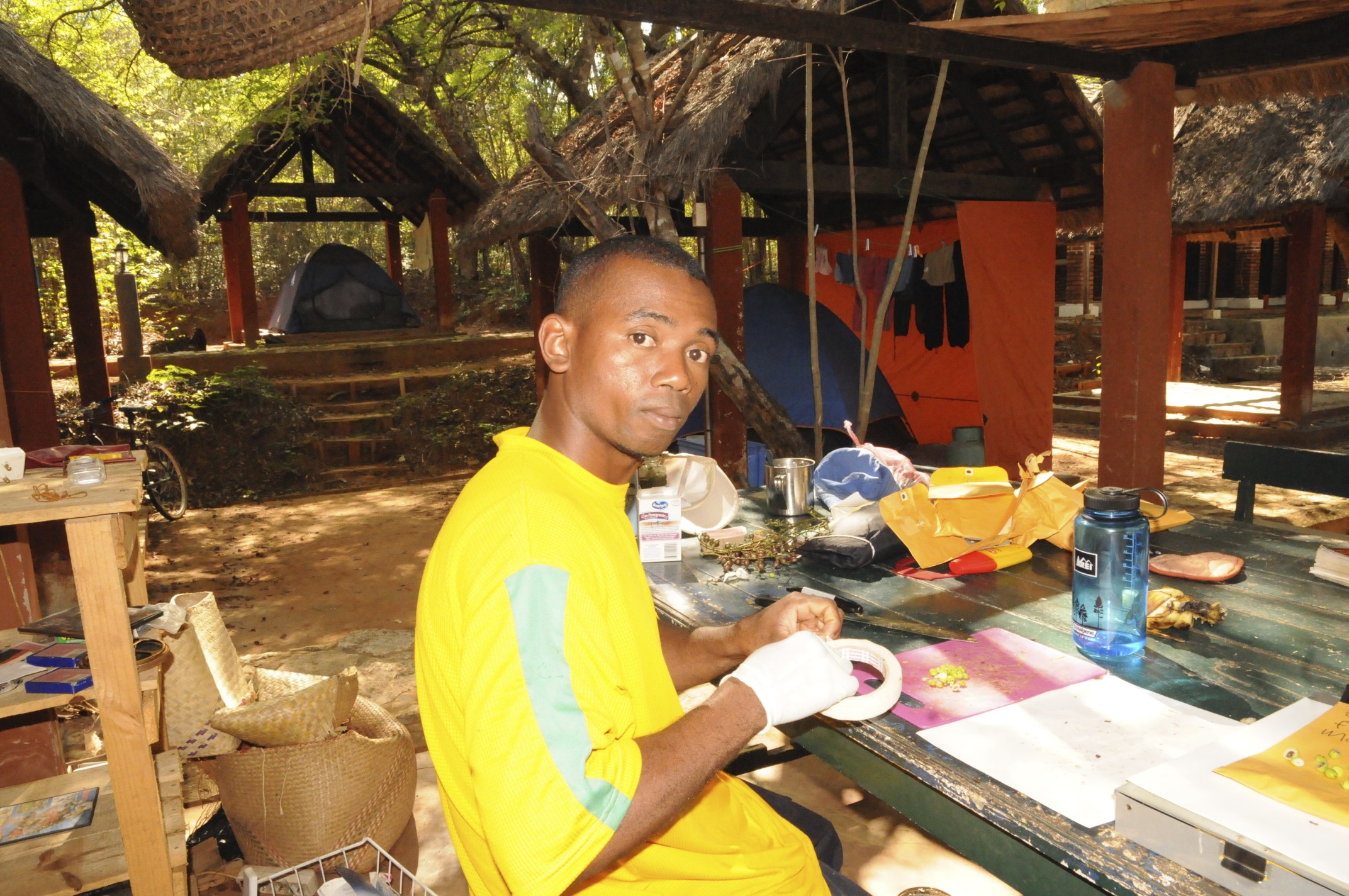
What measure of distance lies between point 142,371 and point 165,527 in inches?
160

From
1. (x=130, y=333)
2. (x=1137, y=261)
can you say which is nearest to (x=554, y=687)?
(x=1137, y=261)

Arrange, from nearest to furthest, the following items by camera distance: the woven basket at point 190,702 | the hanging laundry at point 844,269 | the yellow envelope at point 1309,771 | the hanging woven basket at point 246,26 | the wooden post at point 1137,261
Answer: the yellow envelope at point 1309,771 < the hanging woven basket at point 246,26 < the woven basket at point 190,702 < the wooden post at point 1137,261 < the hanging laundry at point 844,269

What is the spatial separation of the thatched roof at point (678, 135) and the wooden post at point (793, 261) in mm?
2639

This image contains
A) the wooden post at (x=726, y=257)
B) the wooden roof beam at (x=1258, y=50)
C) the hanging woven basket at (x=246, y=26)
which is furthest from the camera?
the wooden post at (x=726, y=257)

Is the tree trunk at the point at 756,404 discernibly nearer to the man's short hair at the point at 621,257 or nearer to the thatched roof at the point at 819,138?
the thatched roof at the point at 819,138

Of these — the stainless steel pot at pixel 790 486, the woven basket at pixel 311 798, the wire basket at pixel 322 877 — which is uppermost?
the stainless steel pot at pixel 790 486

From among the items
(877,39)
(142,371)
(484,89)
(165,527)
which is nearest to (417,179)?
(484,89)

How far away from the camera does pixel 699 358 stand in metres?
1.39

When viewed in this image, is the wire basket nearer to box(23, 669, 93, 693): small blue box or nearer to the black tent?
box(23, 669, 93, 693): small blue box

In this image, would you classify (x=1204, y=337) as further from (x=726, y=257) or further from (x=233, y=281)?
(x=233, y=281)

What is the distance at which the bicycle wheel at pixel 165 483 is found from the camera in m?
7.79

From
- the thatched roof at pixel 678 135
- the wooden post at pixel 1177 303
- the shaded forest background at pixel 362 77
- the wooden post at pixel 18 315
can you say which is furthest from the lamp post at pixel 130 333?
the wooden post at pixel 1177 303

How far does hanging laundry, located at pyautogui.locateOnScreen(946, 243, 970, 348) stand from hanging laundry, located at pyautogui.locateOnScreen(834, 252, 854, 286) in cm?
96

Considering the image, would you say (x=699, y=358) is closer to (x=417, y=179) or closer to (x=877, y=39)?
(x=877, y=39)
